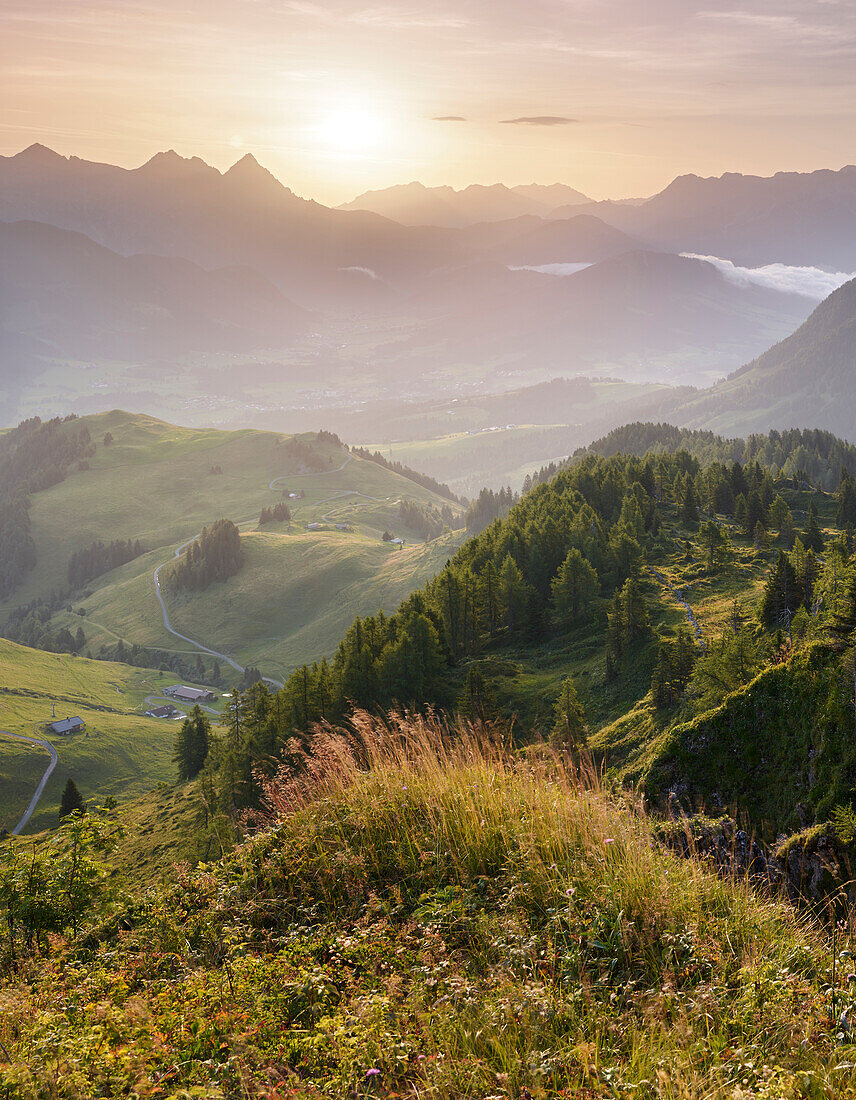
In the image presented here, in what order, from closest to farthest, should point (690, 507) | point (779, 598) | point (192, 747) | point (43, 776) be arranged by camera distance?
point (779, 598) → point (192, 747) → point (690, 507) → point (43, 776)

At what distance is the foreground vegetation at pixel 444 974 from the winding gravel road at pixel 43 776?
413 ft

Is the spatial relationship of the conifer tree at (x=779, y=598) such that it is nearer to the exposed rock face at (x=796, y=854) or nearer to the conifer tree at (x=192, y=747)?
the exposed rock face at (x=796, y=854)

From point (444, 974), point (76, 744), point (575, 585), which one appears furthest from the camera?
point (76, 744)

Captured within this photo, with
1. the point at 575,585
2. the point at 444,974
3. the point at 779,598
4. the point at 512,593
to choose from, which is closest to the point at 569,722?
the point at 779,598

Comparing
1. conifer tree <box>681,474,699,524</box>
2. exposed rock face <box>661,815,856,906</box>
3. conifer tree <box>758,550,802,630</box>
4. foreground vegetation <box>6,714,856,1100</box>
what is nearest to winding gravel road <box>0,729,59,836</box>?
conifer tree <box>758,550,802,630</box>

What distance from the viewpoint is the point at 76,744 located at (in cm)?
14850

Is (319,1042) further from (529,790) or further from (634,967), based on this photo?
(529,790)

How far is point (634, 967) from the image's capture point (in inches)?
314

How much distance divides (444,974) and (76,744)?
165m

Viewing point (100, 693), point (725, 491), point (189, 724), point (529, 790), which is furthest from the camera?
point (100, 693)

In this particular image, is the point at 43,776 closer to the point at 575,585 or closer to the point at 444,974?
the point at 575,585

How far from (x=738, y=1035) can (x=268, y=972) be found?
221 inches

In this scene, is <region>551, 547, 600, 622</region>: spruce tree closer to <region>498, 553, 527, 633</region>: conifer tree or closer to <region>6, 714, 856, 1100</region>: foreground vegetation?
<region>498, 553, 527, 633</region>: conifer tree

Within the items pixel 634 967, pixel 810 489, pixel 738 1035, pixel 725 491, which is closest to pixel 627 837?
pixel 634 967
